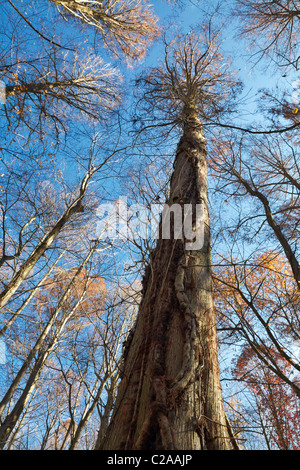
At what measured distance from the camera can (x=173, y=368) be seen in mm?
1175

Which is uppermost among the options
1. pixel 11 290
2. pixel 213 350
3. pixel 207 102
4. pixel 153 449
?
pixel 207 102

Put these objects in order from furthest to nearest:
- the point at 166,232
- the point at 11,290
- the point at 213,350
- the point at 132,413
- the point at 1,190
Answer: the point at 1,190 < the point at 11,290 < the point at 166,232 < the point at 213,350 < the point at 132,413

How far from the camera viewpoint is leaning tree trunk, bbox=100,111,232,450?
971 mm

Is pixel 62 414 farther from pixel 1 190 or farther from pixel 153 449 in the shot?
pixel 153 449

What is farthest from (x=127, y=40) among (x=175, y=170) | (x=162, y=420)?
(x=162, y=420)

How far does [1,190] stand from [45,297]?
4.99 meters

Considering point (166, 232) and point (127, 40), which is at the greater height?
point (127, 40)

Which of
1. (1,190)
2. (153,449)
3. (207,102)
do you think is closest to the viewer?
(153,449)

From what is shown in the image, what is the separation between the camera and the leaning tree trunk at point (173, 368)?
0.97m

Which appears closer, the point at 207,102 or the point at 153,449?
the point at 153,449

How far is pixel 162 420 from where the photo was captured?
3.15 feet

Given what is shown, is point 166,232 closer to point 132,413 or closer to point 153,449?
point 132,413

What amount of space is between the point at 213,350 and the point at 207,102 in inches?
241

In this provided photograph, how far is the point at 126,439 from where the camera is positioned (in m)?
1.01
